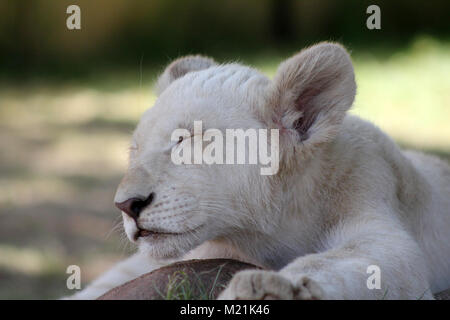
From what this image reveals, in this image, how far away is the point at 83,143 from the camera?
13.2 metres

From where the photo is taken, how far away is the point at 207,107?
4.56 meters

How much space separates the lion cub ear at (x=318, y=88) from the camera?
180 inches

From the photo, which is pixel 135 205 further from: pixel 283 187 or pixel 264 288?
pixel 264 288

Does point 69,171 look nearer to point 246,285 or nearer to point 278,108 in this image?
point 278,108

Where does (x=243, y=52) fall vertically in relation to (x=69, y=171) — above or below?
above

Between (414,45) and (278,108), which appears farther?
(414,45)

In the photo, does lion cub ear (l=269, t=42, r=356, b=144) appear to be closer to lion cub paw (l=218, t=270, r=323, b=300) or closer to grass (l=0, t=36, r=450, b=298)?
lion cub paw (l=218, t=270, r=323, b=300)

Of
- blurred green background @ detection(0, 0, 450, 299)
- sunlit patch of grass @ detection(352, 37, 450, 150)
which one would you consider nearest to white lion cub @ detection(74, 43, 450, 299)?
blurred green background @ detection(0, 0, 450, 299)

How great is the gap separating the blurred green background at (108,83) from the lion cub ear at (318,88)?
4452 millimetres

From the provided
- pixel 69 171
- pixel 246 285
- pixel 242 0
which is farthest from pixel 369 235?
pixel 242 0

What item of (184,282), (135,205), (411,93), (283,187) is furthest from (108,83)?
(184,282)

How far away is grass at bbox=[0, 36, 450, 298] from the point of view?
948cm

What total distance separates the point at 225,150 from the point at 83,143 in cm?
903

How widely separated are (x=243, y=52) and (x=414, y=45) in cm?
371
